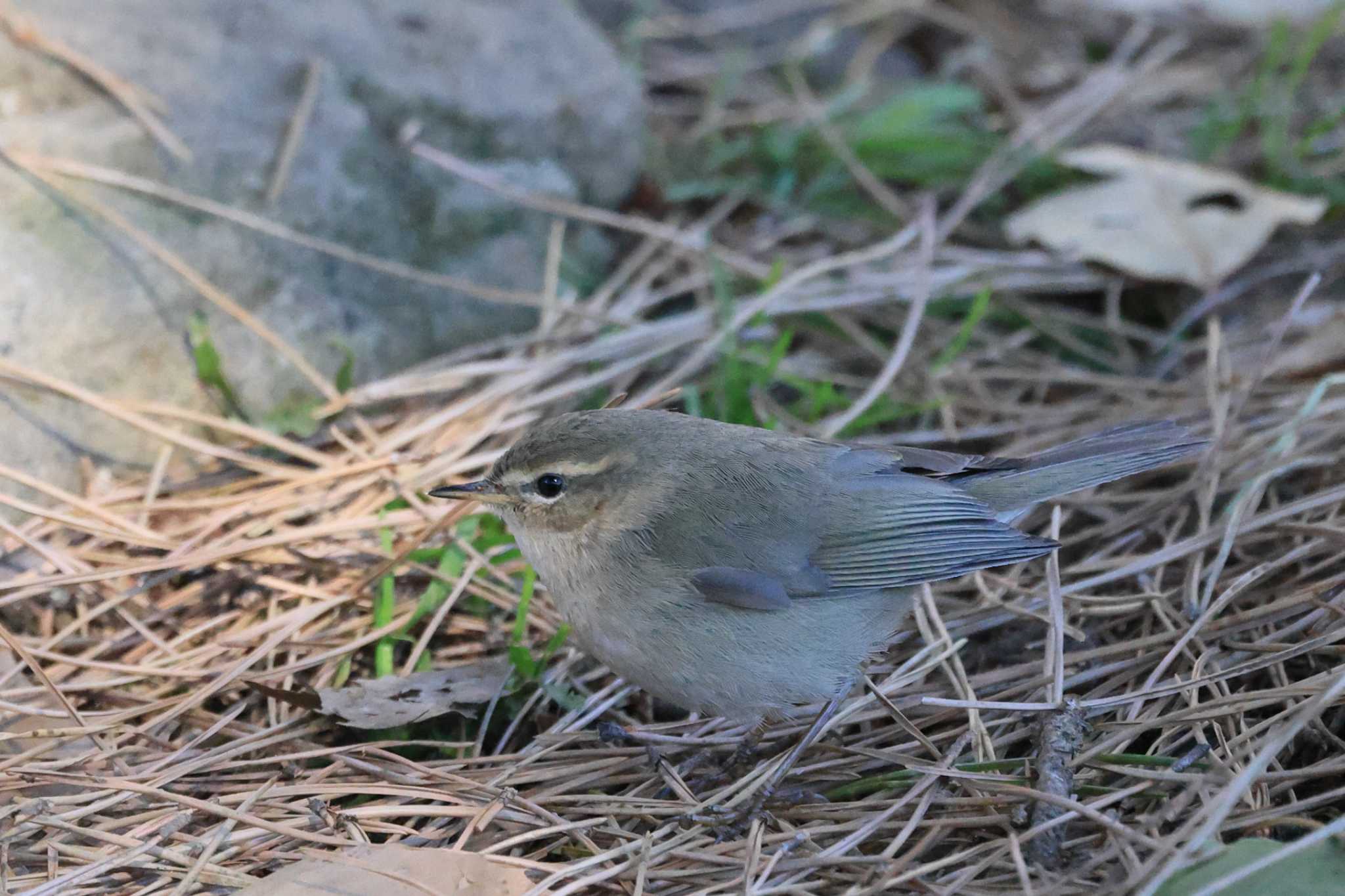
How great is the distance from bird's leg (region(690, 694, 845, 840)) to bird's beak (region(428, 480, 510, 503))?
43.3 inches

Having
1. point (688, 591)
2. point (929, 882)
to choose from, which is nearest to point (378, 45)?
point (688, 591)

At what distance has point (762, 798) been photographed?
3045 millimetres

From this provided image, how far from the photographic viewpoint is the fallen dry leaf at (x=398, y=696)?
3.22 meters

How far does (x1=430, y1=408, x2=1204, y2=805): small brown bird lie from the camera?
10.2 ft

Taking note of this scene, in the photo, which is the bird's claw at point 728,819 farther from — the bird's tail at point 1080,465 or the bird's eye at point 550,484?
the bird's tail at point 1080,465

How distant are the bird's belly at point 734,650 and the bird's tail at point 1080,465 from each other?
1.85 feet

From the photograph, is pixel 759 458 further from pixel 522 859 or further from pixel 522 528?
pixel 522 859

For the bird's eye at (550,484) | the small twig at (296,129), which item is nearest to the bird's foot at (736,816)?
the bird's eye at (550,484)

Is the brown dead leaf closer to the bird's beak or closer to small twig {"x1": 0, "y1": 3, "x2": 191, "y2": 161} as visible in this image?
the bird's beak

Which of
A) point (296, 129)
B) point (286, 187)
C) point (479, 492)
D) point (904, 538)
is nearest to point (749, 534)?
point (904, 538)

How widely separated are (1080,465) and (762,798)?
1352mm

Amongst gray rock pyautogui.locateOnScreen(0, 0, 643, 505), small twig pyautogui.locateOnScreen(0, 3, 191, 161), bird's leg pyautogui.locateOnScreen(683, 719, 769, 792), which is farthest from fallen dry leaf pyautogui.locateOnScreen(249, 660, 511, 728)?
small twig pyautogui.locateOnScreen(0, 3, 191, 161)

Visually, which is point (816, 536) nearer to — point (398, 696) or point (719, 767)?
point (719, 767)

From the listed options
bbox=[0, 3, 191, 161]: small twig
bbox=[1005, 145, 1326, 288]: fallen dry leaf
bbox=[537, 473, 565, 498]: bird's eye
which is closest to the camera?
bbox=[537, 473, 565, 498]: bird's eye
